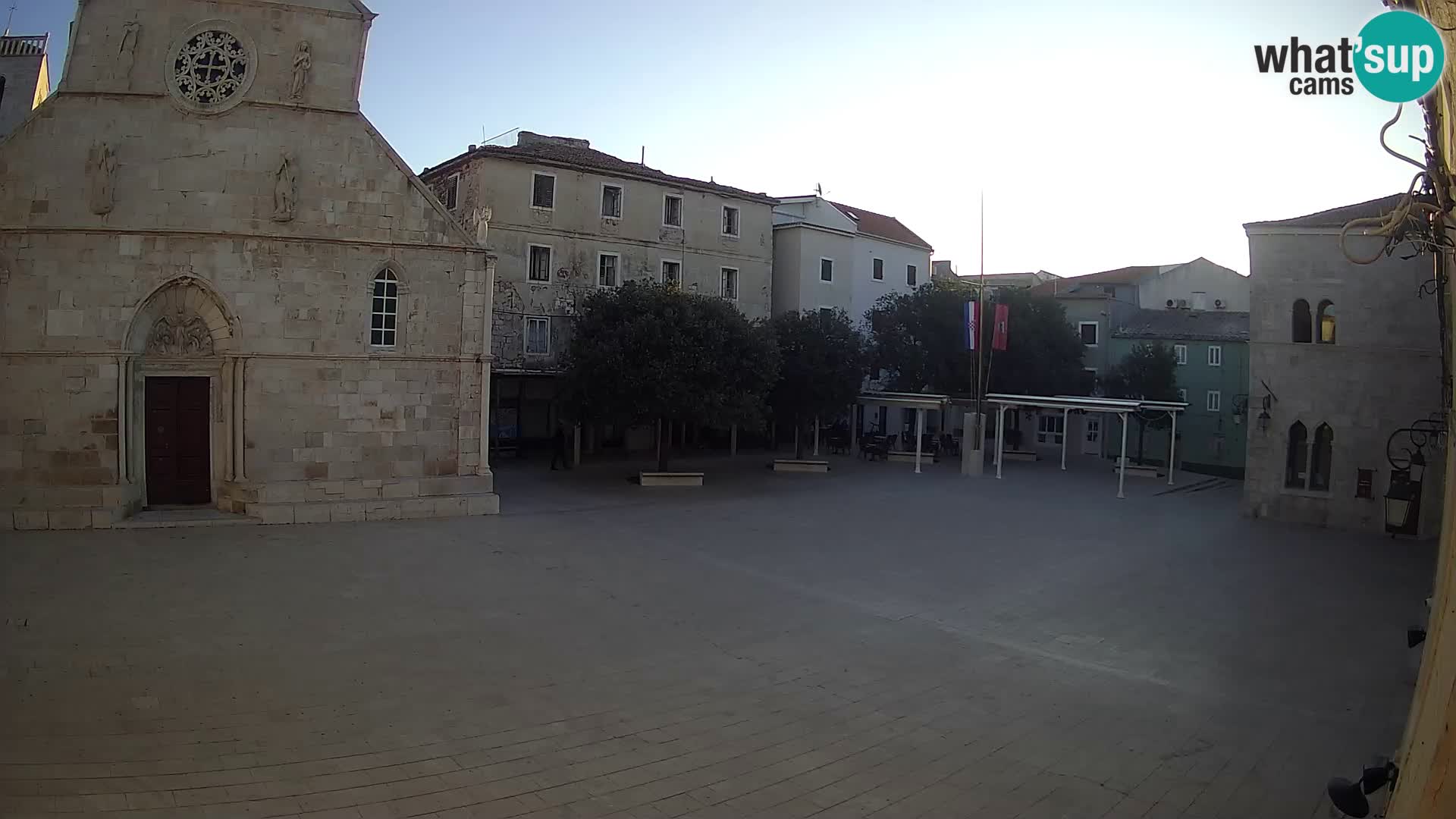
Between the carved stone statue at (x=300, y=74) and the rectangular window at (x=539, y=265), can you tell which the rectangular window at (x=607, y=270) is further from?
the carved stone statue at (x=300, y=74)

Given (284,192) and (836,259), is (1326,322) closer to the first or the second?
(836,259)

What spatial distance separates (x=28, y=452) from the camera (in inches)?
669

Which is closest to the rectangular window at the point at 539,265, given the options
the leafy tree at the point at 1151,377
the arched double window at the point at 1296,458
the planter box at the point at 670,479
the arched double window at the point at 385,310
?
the planter box at the point at 670,479

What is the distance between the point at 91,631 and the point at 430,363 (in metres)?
10.3

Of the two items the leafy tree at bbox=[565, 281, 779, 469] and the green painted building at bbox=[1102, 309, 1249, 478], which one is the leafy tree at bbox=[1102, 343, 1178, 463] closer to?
the green painted building at bbox=[1102, 309, 1249, 478]

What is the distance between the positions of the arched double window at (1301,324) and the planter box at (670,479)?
53.3 ft

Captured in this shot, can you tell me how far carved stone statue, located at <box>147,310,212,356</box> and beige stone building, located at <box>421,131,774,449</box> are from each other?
1207cm

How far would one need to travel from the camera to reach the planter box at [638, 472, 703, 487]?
26.1m

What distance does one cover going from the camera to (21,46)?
33.5 metres

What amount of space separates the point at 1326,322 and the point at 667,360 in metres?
16.8

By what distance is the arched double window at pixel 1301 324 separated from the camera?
2303 centimetres

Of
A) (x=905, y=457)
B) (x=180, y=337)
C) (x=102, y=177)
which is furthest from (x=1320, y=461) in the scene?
(x=102, y=177)

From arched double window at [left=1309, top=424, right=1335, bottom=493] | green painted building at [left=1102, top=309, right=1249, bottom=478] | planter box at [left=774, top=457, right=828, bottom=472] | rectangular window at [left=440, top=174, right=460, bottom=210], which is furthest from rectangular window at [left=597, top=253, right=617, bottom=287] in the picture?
green painted building at [left=1102, top=309, right=1249, bottom=478]

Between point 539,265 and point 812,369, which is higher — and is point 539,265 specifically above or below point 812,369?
above
